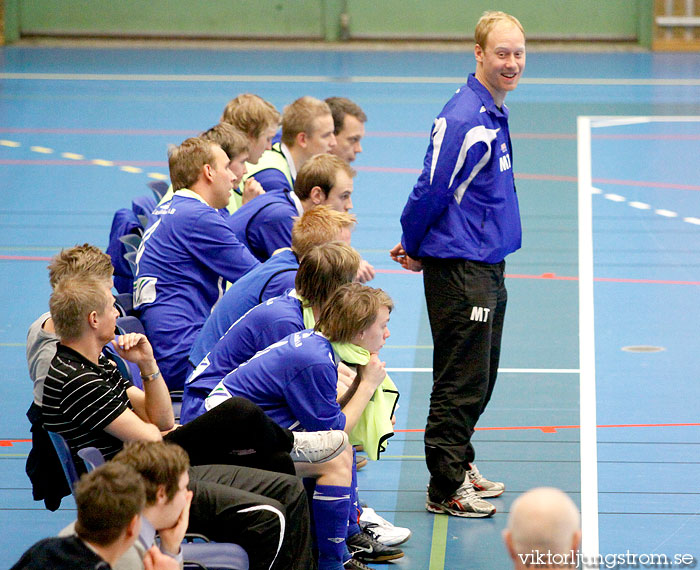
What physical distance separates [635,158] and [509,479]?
7.35m

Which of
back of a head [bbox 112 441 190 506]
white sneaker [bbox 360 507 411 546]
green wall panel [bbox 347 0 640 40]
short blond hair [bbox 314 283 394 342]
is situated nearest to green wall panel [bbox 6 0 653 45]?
green wall panel [bbox 347 0 640 40]

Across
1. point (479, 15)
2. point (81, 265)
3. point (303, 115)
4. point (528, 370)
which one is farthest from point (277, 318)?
point (479, 15)

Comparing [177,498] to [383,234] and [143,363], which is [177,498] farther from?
[383,234]

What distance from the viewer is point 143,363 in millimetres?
4023

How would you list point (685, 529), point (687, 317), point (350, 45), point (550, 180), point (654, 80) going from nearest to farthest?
point (685, 529), point (687, 317), point (550, 180), point (654, 80), point (350, 45)

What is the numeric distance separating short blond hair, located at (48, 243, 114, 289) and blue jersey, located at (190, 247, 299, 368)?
62 centimetres

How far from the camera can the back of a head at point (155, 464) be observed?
2.99 meters

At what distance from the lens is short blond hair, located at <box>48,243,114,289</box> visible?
12.7 feet

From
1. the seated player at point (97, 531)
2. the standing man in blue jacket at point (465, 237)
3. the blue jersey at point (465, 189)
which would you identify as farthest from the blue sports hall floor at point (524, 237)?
the seated player at point (97, 531)

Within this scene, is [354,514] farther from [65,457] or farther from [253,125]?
[253,125]

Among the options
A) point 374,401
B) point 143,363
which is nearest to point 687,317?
point 374,401

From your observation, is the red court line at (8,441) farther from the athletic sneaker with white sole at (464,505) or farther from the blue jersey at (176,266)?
the athletic sneaker with white sole at (464,505)

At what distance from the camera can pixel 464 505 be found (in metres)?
4.66

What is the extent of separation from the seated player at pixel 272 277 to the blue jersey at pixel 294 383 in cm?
58
